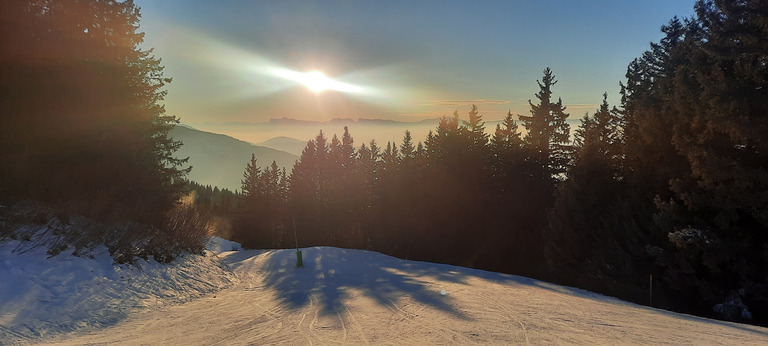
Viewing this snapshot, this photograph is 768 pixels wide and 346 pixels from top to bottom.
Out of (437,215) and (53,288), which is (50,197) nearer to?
(53,288)

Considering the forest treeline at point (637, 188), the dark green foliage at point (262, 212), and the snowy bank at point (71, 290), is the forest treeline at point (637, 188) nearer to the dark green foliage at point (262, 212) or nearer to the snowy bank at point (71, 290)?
the snowy bank at point (71, 290)

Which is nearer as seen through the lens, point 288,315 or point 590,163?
point 288,315

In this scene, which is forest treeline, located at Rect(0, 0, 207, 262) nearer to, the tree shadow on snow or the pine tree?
the tree shadow on snow

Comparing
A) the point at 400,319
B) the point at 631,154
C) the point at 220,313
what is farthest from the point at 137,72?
the point at 631,154

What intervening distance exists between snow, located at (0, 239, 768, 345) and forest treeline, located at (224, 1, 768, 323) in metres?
8.79

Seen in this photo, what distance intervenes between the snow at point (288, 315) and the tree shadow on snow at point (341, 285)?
0.08m

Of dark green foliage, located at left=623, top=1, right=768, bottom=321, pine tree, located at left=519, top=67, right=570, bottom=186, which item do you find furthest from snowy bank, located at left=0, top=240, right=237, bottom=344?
pine tree, located at left=519, top=67, right=570, bottom=186

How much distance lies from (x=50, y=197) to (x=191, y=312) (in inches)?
260

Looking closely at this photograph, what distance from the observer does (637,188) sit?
1958cm

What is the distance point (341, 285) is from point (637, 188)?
16.0 meters

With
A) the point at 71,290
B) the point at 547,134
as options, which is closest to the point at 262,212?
the point at 547,134

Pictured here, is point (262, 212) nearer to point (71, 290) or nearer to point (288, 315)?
point (71, 290)

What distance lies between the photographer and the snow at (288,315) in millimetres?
5949

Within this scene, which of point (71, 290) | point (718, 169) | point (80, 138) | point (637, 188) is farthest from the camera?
point (637, 188)
